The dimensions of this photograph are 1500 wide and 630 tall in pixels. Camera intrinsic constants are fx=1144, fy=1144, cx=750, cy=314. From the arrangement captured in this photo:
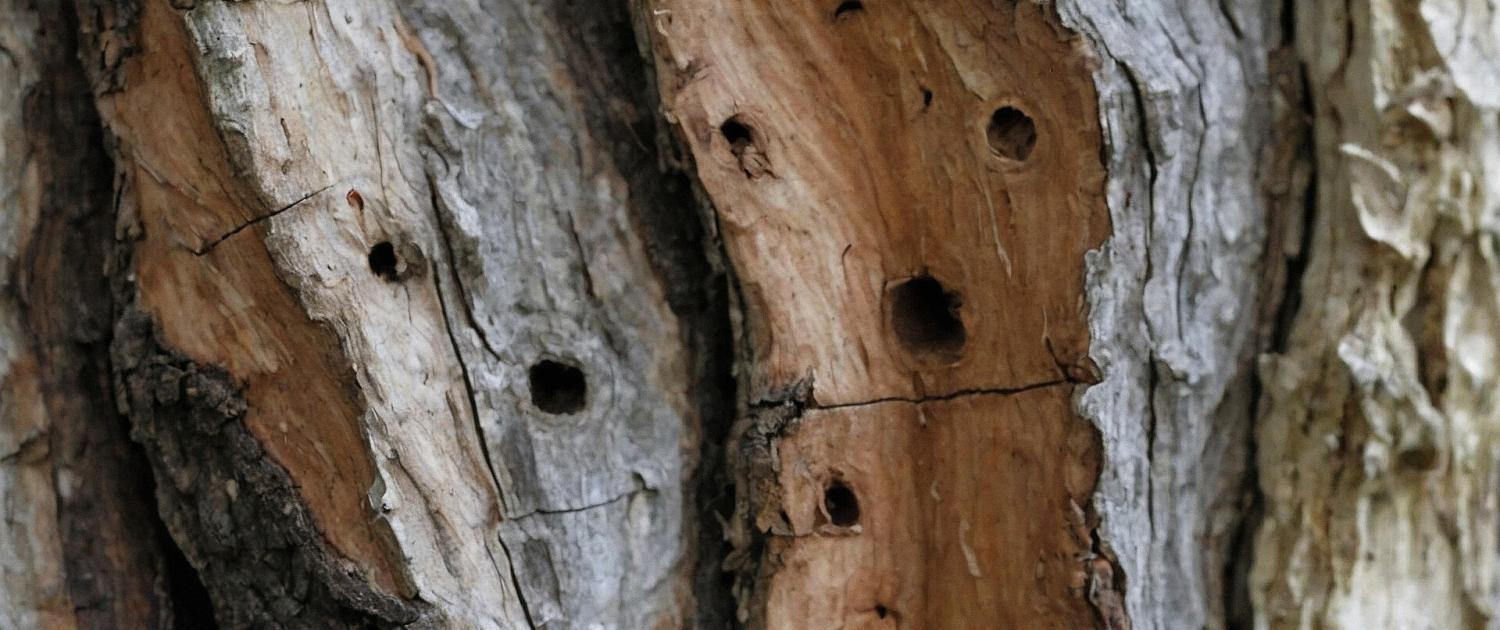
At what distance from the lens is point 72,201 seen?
4.97 feet

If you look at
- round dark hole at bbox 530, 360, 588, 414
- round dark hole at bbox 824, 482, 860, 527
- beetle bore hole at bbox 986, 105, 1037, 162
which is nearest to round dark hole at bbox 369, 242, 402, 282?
round dark hole at bbox 530, 360, 588, 414

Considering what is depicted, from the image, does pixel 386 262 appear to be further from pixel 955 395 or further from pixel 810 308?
pixel 955 395

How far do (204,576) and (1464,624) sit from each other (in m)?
1.48

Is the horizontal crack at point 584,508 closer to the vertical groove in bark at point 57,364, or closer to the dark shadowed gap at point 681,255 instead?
the dark shadowed gap at point 681,255

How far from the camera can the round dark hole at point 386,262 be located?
51.6 inches

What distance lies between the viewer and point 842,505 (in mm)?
1396

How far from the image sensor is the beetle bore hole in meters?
1.32

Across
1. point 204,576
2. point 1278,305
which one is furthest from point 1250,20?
point 204,576

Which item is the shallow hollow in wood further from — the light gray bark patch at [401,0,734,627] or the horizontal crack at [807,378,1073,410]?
the light gray bark patch at [401,0,734,627]

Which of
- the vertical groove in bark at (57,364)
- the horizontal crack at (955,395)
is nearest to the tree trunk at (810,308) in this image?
the horizontal crack at (955,395)

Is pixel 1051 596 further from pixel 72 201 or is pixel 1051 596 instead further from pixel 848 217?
pixel 72 201

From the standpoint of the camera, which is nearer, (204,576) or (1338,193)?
(1338,193)

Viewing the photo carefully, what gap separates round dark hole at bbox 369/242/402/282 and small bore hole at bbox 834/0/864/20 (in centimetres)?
59

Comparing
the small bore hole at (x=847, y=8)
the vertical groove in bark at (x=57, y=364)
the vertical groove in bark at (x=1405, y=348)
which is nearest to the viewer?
the vertical groove in bark at (x=1405, y=348)
